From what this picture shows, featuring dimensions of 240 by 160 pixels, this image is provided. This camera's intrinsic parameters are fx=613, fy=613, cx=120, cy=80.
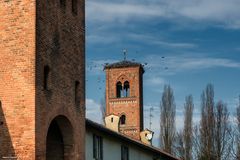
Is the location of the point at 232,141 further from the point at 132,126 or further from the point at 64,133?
the point at 64,133

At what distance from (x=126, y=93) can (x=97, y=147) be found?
5102cm

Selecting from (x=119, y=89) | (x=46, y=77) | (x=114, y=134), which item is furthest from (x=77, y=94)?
(x=119, y=89)

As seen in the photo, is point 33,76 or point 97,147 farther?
point 97,147

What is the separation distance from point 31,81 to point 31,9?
7.69 ft

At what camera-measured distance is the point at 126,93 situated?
8256cm

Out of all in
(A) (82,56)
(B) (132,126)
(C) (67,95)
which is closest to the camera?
(C) (67,95)

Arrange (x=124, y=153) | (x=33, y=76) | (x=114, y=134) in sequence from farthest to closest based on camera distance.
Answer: (x=124, y=153) < (x=114, y=134) < (x=33, y=76)

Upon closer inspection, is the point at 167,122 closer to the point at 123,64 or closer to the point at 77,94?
the point at 123,64

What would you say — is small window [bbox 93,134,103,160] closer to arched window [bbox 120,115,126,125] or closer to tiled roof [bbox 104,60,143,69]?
arched window [bbox 120,115,126,125]

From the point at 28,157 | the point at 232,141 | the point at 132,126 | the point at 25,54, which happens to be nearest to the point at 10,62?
the point at 25,54

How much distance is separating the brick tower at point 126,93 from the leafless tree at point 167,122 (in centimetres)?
778

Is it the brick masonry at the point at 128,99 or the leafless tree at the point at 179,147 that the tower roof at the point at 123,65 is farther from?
the leafless tree at the point at 179,147

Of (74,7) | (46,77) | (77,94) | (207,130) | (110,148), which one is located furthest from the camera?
(207,130)

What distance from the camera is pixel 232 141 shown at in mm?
54844
